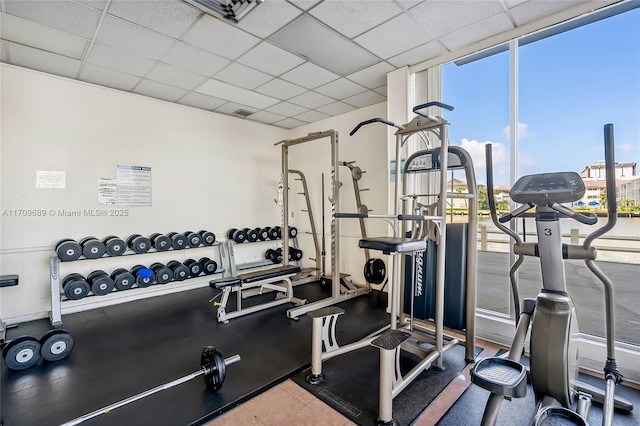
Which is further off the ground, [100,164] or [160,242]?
[100,164]

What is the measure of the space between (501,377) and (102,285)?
4124mm

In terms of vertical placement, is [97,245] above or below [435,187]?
below

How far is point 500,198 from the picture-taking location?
9.90 ft

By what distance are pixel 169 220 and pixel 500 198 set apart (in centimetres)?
445

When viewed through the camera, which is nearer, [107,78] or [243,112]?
[107,78]

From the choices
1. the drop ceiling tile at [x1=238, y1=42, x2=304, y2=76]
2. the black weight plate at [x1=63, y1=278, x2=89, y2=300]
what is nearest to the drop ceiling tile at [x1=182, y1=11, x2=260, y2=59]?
the drop ceiling tile at [x1=238, y1=42, x2=304, y2=76]

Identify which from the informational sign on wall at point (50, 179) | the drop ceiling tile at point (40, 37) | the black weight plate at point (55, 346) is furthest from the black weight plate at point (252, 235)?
the drop ceiling tile at point (40, 37)

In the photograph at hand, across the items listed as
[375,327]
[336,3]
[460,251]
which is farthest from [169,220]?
[460,251]

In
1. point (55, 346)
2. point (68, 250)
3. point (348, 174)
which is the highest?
point (348, 174)

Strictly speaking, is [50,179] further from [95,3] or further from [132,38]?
[95,3]

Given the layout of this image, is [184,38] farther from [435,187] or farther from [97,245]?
[435,187]

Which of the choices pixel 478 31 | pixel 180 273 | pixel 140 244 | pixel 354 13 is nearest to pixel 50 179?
pixel 140 244

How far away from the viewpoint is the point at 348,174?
4.99 metres

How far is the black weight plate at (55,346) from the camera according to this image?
2523mm
